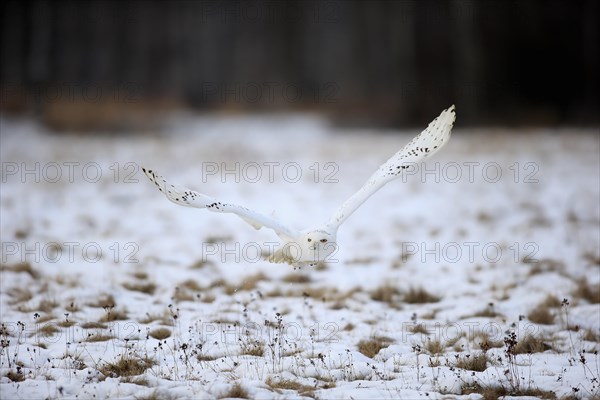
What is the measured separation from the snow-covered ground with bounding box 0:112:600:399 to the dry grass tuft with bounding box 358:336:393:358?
29 millimetres

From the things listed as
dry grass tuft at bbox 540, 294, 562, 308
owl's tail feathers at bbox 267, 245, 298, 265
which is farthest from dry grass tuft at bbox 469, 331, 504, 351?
owl's tail feathers at bbox 267, 245, 298, 265

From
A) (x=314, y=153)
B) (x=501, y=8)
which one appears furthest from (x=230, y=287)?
(x=501, y=8)

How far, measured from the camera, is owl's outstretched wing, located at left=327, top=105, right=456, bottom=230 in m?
5.91

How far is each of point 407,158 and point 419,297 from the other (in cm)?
226

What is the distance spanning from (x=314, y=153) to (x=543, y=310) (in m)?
8.81

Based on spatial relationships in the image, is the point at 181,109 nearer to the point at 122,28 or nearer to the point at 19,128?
the point at 19,128

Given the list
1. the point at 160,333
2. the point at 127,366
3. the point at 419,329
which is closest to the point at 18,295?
the point at 160,333

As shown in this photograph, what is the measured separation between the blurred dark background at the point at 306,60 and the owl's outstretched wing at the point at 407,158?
12921mm

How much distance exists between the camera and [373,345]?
5957 millimetres

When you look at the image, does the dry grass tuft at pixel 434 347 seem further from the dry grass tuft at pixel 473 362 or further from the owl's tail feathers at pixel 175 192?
the owl's tail feathers at pixel 175 192

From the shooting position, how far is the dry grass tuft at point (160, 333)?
6.11 metres

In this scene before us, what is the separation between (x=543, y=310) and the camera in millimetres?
6801

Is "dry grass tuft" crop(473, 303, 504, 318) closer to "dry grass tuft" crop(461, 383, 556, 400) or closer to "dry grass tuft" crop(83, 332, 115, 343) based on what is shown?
"dry grass tuft" crop(461, 383, 556, 400)

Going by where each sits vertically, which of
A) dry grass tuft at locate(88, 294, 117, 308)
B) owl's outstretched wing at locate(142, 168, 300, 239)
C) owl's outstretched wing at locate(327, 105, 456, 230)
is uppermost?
owl's outstretched wing at locate(327, 105, 456, 230)
